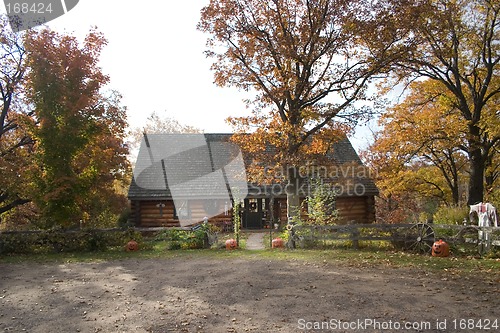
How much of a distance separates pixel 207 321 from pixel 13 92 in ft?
58.8

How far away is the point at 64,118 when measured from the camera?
49.5 ft

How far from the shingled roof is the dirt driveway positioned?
13345mm

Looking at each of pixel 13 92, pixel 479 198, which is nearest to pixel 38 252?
pixel 13 92

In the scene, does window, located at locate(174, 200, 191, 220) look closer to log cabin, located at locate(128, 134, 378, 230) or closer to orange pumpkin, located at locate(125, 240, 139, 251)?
log cabin, located at locate(128, 134, 378, 230)

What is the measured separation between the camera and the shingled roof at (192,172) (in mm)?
24547

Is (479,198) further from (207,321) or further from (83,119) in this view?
(83,119)

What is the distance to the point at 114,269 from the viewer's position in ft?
37.3

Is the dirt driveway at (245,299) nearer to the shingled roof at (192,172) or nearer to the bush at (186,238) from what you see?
the bush at (186,238)

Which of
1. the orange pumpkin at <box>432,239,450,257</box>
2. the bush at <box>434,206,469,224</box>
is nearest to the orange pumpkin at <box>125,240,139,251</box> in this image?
the orange pumpkin at <box>432,239,450,257</box>

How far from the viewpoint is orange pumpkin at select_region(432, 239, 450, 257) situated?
1229 cm

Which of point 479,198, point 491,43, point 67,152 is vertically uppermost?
point 491,43

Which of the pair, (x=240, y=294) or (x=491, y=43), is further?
(x=491, y=43)

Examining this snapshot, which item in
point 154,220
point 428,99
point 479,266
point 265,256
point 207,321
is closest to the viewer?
point 207,321

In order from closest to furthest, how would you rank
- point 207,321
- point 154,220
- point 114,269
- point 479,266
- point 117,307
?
1. point 207,321
2. point 117,307
3. point 479,266
4. point 114,269
5. point 154,220
